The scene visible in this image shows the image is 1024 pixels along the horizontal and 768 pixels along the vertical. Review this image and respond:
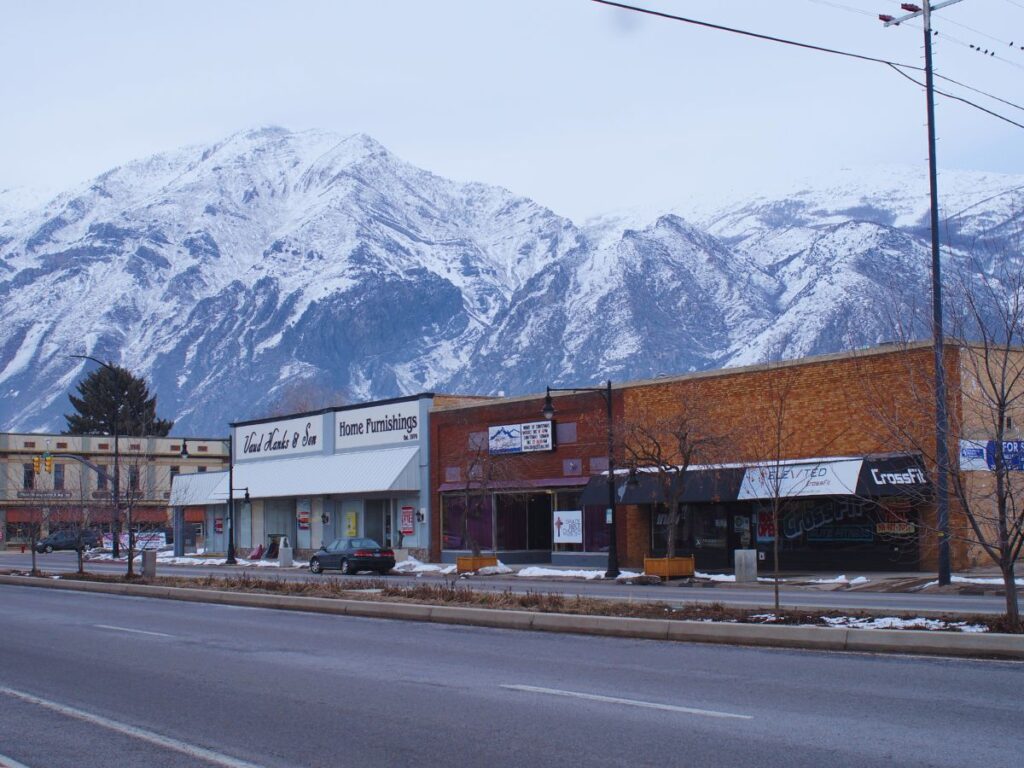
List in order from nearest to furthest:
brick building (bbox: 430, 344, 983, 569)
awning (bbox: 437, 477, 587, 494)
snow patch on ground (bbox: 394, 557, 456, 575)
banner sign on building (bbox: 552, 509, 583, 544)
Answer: brick building (bbox: 430, 344, 983, 569) → snow patch on ground (bbox: 394, 557, 456, 575) → banner sign on building (bbox: 552, 509, 583, 544) → awning (bbox: 437, 477, 587, 494)

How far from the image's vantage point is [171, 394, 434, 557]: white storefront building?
53.8 m

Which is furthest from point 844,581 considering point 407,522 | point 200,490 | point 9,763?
point 200,490

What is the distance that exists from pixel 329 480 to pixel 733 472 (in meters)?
24.3

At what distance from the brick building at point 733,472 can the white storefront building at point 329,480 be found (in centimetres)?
308

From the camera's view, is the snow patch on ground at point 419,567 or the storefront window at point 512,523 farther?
the storefront window at point 512,523

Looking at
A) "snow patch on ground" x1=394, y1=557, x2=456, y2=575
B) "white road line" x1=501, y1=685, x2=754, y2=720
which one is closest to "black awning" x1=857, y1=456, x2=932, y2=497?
"snow patch on ground" x1=394, y1=557, x2=456, y2=575

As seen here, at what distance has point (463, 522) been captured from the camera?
50844mm

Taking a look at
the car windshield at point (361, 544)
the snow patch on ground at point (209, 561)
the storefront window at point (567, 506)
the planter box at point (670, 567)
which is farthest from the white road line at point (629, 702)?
the snow patch on ground at point (209, 561)

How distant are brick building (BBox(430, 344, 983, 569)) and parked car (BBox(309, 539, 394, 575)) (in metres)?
3.48

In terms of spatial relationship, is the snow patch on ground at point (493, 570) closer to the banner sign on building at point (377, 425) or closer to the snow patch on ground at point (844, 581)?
the banner sign on building at point (377, 425)

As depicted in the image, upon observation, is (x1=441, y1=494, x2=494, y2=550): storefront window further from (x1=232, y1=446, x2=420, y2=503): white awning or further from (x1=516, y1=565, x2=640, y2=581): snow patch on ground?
(x1=516, y1=565, x2=640, y2=581): snow patch on ground

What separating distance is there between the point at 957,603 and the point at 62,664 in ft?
52.3

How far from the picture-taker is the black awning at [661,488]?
38156 mm

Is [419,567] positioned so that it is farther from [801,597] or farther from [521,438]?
[801,597]
